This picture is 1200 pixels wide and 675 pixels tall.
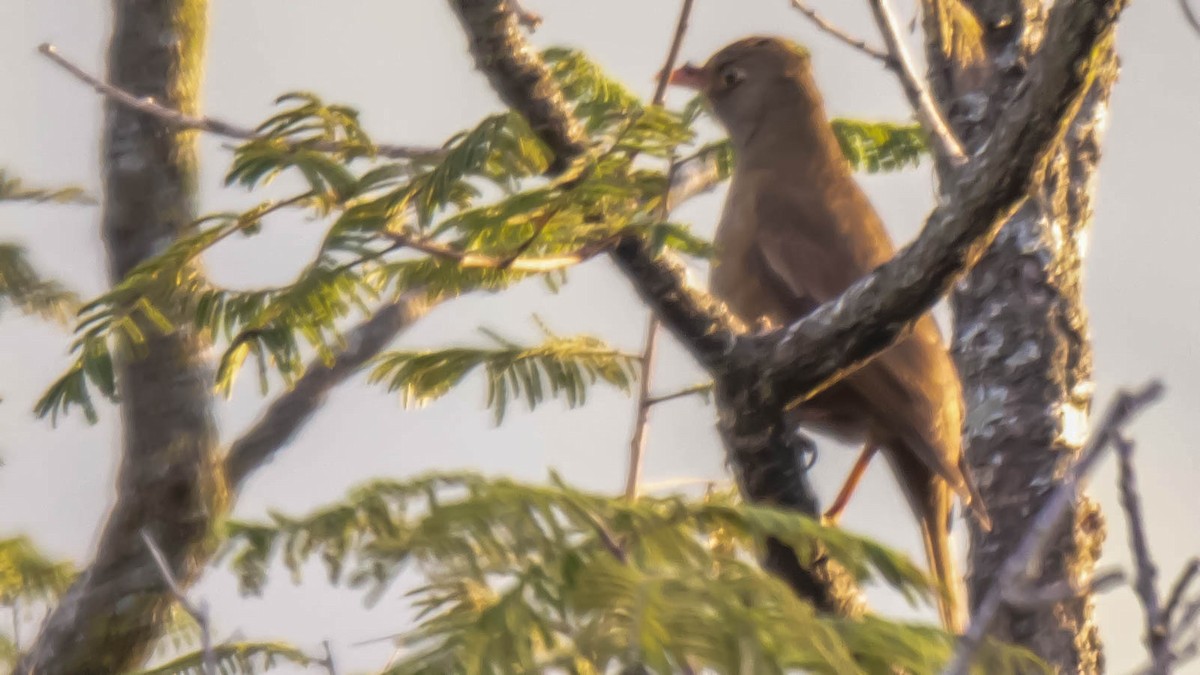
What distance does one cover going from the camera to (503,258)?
2809mm

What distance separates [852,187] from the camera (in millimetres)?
4711

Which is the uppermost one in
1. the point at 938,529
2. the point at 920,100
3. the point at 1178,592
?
the point at 920,100

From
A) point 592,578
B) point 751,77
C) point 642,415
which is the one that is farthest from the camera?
point 751,77

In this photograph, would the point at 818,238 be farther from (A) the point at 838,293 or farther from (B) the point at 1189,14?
(B) the point at 1189,14

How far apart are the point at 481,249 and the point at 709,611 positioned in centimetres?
121

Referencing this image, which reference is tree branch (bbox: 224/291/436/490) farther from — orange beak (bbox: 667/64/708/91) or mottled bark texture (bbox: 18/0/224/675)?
orange beak (bbox: 667/64/708/91)

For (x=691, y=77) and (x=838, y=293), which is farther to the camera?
(x=691, y=77)

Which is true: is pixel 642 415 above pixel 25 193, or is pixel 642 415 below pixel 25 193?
below

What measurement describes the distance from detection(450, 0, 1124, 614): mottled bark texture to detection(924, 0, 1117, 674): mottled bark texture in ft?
3.90

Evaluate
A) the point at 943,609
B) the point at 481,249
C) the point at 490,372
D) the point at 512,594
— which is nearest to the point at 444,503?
the point at 512,594

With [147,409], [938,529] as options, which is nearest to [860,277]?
[938,529]

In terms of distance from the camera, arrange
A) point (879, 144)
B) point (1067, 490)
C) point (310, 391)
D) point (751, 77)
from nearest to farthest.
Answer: point (1067, 490) < point (879, 144) < point (310, 391) < point (751, 77)

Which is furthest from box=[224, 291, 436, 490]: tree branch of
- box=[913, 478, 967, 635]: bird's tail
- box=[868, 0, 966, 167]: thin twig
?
box=[868, 0, 966, 167]: thin twig

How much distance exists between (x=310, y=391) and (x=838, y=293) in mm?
1716
